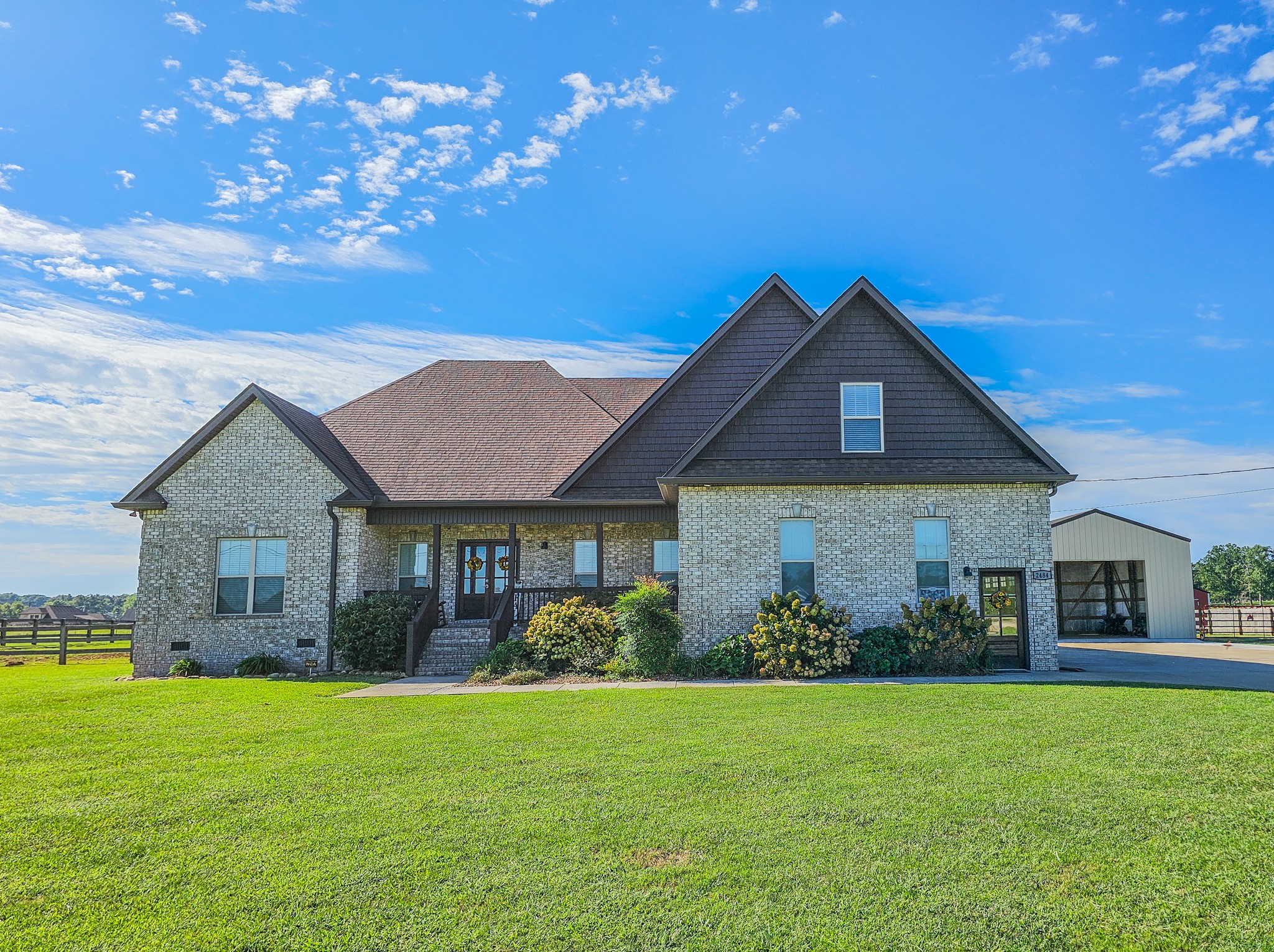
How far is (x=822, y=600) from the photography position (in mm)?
16250

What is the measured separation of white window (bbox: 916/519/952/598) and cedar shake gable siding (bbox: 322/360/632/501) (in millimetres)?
8293

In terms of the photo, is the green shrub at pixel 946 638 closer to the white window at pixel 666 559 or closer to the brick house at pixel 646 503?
the brick house at pixel 646 503

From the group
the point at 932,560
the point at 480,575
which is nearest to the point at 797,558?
the point at 932,560

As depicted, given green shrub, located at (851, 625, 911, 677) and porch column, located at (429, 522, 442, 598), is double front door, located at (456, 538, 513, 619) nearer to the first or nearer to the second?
porch column, located at (429, 522, 442, 598)

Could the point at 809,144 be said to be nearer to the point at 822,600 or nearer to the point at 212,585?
the point at 822,600

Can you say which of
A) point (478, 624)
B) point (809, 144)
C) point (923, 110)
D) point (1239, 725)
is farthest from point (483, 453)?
point (1239, 725)

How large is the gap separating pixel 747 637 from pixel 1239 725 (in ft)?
26.6

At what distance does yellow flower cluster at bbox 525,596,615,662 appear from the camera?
1666 centimetres

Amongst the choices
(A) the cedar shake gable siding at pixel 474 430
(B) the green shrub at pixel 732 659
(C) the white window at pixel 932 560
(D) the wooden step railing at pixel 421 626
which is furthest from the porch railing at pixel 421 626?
(C) the white window at pixel 932 560

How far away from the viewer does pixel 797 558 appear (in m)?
16.9

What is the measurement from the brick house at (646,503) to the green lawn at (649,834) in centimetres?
670

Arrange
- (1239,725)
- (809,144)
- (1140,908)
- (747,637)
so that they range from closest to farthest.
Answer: (1140,908) < (1239,725) < (809,144) < (747,637)

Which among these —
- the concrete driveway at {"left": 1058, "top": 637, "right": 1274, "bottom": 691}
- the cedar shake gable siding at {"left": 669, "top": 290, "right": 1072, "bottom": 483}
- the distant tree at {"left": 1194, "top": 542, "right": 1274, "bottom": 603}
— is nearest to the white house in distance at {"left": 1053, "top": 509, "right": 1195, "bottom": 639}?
the concrete driveway at {"left": 1058, "top": 637, "right": 1274, "bottom": 691}

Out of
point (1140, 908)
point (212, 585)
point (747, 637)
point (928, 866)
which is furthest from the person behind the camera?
point (212, 585)
